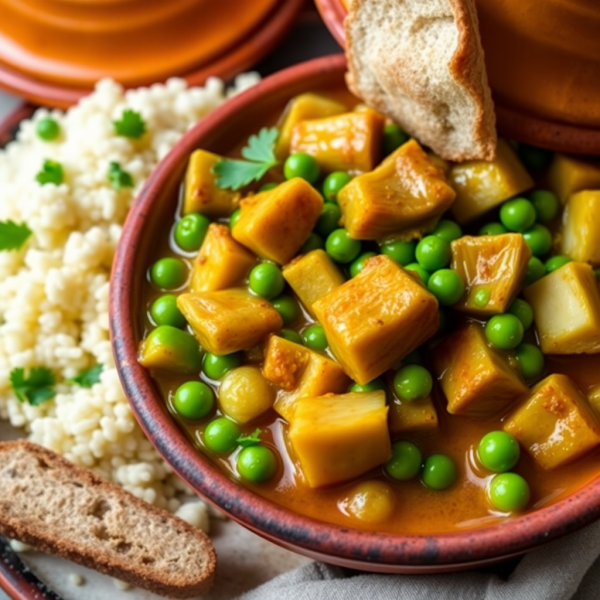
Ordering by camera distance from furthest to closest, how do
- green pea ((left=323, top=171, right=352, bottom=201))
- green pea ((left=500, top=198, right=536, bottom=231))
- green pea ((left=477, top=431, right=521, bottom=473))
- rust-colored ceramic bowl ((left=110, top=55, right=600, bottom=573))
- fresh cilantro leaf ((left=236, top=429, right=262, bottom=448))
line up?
1. green pea ((left=323, top=171, right=352, bottom=201))
2. green pea ((left=500, top=198, right=536, bottom=231))
3. fresh cilantro leaf ((left=236, top=429, right=262, bottom=448))
4. green pea ((left=477, top=431, right=521, bottom=473))
5. rust-colored ceramic bowl ((left=110, top=55, right=600, bottom=573))

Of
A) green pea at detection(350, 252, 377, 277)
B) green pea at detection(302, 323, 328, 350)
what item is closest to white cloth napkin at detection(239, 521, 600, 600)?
green pea at detection(302, 323, 328, 350)

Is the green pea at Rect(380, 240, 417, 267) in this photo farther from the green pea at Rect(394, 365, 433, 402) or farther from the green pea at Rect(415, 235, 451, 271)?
the green pea at Rect(394, 365, 433, 402)

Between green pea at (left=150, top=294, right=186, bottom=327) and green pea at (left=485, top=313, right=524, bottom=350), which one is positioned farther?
green pea at (left=150, top=294, right=186, bottom=327)

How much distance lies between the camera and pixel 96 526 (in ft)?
9.44

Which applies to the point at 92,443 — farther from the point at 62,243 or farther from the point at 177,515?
the point at 62,243

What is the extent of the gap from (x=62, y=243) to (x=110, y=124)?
535 millimetres

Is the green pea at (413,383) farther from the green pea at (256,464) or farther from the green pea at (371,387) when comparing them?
the green pea at (256,464)

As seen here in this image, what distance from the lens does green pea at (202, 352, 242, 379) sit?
2.71 meters

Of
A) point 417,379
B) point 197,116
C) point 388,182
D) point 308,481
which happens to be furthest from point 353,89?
point 308,481

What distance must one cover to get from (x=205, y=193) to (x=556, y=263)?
3.97 feet

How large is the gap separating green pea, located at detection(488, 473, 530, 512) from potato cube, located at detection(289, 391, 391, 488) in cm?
33

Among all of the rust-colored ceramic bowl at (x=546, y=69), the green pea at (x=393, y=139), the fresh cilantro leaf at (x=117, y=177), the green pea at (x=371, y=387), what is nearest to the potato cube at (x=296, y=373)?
the green pea at (x=371, y=387)

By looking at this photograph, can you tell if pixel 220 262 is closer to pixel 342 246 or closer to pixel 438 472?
pixel 342 246

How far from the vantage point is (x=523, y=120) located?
111 inches
